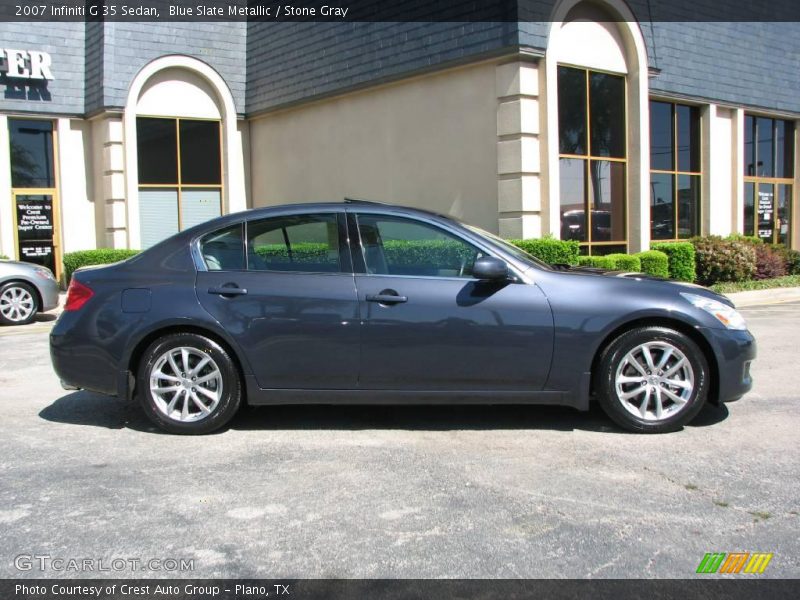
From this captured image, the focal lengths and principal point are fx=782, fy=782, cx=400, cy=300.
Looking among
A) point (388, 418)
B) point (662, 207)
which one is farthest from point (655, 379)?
point (662, 207)

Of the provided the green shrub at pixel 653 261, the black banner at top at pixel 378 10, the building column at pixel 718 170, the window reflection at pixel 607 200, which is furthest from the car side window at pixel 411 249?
the building column at pixel 718 170

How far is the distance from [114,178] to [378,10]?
261 inches

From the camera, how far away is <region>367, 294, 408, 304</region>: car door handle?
5.23m

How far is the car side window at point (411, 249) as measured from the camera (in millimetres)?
5395

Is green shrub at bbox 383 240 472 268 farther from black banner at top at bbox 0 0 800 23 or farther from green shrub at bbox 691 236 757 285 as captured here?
green shrub at bbox 691 236 757 285

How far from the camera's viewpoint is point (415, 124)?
561 inches

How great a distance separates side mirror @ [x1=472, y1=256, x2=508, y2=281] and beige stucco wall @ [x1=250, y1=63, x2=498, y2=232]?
796cm

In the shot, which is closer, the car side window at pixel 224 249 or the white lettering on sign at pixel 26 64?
the car side window at pixel 224 249

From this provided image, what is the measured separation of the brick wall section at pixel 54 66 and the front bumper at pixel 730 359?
15.3 m

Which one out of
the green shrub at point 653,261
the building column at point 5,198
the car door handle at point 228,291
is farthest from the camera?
the building column at point 5,198

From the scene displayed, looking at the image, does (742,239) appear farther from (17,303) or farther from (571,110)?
(17,303)

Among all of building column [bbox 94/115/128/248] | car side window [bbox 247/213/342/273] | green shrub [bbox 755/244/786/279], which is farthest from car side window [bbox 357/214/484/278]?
green shrub [bbox 755/244/786/279]

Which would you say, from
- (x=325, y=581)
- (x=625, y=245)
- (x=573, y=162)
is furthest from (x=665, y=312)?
(x=625, y=245)

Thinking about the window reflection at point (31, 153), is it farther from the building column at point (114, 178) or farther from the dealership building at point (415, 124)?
the building column at point (114, 178)
